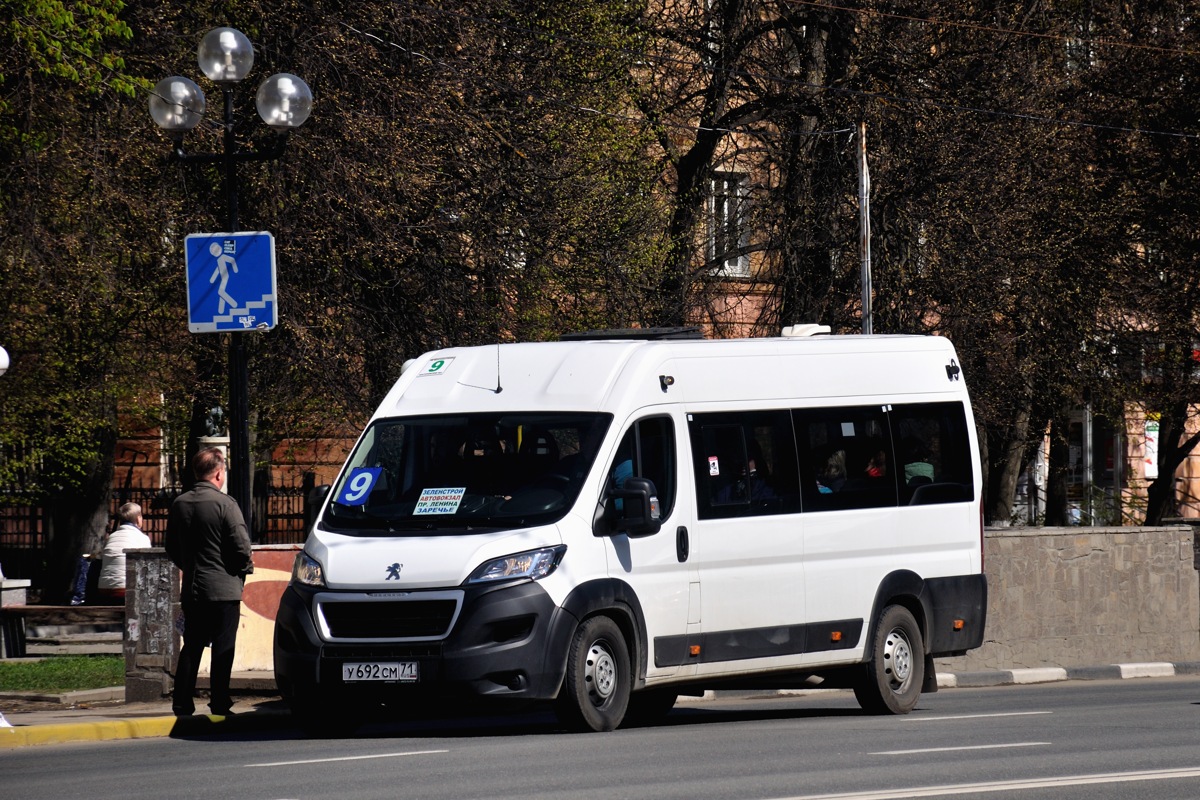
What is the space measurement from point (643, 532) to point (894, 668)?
2906 mm

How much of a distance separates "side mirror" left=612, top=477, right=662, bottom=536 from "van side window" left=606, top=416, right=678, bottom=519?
0.59 ft

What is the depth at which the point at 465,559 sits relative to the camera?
472 inches

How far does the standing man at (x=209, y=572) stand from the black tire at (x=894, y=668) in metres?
4.50

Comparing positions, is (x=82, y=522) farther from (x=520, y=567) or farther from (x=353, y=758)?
(x=353, y=758)

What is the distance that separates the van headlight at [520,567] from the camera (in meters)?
11.9

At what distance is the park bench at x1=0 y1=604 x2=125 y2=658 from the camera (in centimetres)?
1959

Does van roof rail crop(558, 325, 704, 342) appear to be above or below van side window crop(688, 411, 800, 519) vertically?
above

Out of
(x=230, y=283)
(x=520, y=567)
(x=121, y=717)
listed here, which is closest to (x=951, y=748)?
(x=520, y=567)

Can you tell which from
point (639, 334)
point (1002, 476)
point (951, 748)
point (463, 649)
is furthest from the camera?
point (1002, 476)

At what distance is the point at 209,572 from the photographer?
43.8ft

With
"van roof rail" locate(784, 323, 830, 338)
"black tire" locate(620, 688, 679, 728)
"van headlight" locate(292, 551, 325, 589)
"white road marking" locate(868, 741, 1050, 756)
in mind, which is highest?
"van roof rail" locate(784, 323, 830, 338)

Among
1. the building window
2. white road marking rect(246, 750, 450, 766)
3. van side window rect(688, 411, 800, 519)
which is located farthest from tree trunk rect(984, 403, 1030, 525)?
white road marking rect(246, 750, 450, 766)

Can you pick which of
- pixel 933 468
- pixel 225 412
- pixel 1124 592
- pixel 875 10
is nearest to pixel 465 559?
pixel 933 468

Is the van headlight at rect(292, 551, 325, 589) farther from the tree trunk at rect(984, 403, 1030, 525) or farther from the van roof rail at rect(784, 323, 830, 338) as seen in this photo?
the tree trunk at rect(984, 403, 1030, 525)
